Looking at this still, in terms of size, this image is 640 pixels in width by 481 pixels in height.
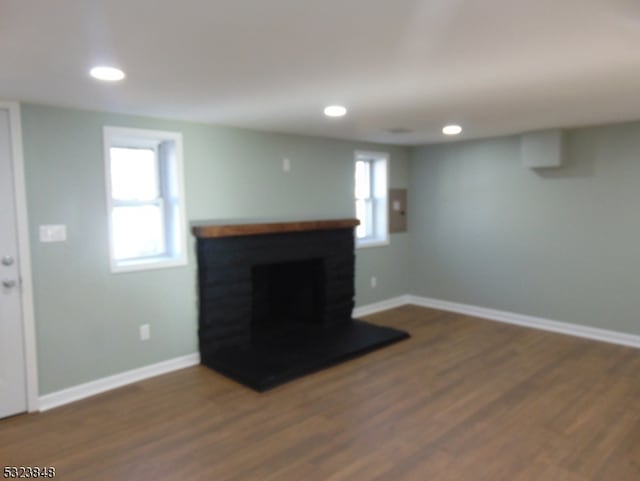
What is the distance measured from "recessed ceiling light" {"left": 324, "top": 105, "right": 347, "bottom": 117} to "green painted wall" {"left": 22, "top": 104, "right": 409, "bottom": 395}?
107 cm

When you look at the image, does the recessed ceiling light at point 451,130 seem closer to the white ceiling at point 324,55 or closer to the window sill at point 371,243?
the white ceiling at point 324,55

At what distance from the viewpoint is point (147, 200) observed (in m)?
3.78

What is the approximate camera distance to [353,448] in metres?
2.62

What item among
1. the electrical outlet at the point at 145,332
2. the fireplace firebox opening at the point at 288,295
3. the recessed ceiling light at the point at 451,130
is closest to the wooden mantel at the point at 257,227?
the fireplace firebox opening at the point at 288,295

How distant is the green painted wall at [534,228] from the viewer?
4.28 metres

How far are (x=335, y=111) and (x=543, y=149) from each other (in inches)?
96.1

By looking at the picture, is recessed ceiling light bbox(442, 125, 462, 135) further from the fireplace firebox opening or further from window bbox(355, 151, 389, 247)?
the fireplace firebox opening

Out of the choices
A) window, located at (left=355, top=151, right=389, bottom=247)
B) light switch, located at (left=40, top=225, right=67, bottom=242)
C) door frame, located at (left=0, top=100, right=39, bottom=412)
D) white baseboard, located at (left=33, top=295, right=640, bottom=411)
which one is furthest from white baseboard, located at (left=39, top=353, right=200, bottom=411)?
window, located at (left=355, top=151, right=389, bottom=247)

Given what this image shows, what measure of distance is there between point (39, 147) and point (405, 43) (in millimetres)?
2606

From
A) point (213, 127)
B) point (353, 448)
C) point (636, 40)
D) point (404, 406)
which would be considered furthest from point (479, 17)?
point (213, 127)

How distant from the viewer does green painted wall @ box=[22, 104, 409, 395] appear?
315cm

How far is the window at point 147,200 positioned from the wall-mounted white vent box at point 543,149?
3482mm

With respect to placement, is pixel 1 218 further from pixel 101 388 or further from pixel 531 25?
pixel 531 25

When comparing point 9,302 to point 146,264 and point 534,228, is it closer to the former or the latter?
point 146,264
